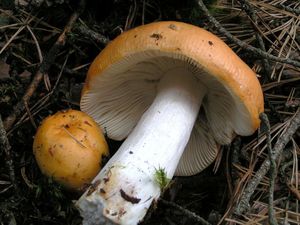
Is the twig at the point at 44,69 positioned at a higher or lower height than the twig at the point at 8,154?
higher

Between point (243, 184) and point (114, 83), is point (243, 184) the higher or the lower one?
the lower one

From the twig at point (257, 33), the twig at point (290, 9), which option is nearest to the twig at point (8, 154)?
the twig at point (257, 33)

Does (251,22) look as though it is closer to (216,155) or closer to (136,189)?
(216,155)

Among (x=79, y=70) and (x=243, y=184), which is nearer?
(x=243, y=184)

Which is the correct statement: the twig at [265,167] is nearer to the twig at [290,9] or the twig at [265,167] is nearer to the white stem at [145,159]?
the white stem at [145,159]

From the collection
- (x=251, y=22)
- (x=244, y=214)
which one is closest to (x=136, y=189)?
(x=244, y=214)

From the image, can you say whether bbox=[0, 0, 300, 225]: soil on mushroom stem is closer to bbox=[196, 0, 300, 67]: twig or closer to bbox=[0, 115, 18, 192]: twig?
bbox=[0, 115, 18, 192]: twig
